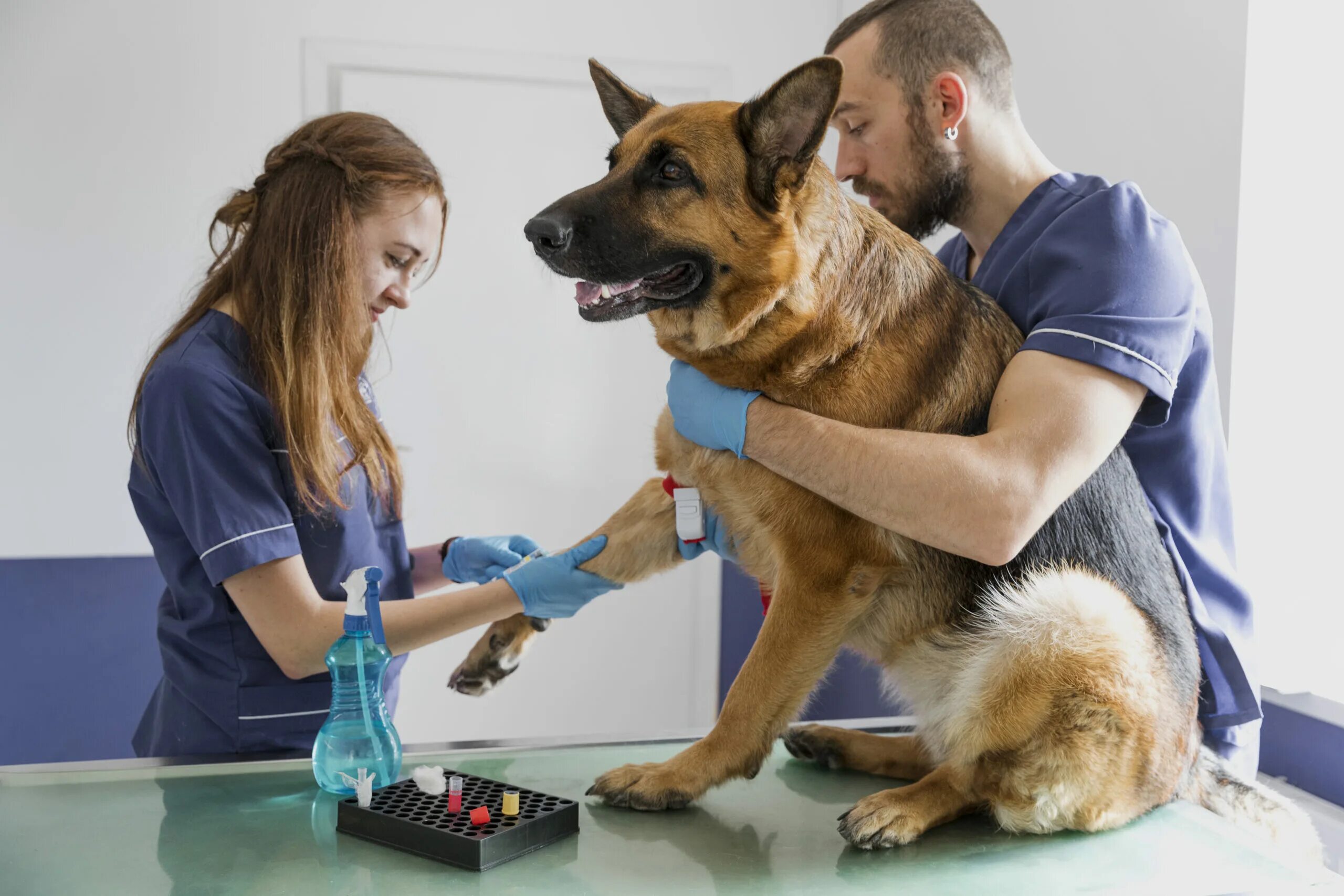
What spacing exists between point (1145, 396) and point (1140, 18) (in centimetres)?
141

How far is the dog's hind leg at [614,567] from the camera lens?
66.3 inches

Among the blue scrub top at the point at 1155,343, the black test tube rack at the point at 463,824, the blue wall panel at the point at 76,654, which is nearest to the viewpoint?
the black test tube rack at the point at 463,824

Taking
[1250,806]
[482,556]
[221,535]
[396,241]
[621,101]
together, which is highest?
[621,101]

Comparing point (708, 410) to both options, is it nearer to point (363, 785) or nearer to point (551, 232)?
point (551, 232)

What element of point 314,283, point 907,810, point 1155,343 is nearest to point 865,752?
point 907,810

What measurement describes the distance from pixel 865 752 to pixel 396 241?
125cm

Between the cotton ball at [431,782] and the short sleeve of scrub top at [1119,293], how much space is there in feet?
3.20

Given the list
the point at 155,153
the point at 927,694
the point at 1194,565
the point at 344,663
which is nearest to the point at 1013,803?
the point at 927,694

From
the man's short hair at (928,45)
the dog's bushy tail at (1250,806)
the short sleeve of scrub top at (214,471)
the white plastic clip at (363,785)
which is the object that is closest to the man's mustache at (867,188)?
the man's short hair at (928,45)

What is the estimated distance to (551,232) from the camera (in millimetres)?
1368

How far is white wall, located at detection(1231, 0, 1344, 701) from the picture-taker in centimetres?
209

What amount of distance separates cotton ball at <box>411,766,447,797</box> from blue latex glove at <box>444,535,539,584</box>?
780mm

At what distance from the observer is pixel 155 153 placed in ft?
11.2

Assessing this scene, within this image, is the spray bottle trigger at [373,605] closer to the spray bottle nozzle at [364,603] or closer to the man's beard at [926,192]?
the spray bottle nozzle at [364,603]
